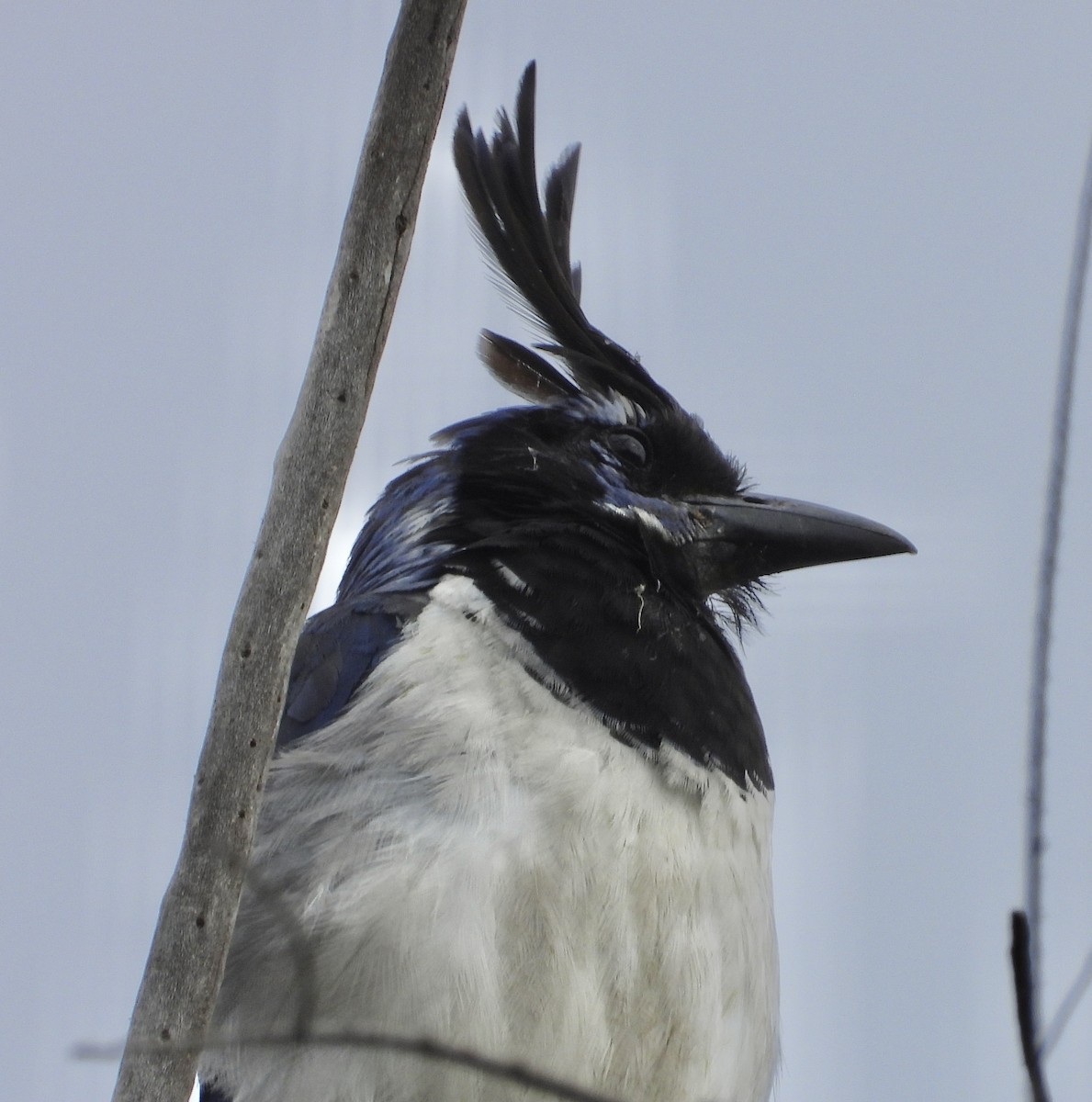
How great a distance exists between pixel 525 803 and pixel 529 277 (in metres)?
1.83

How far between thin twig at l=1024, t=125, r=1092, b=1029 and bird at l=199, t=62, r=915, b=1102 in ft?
4.45

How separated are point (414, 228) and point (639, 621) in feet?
4.40

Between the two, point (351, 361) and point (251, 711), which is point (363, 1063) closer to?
point (251, 711)

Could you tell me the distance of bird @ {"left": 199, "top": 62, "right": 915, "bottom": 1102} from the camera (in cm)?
277

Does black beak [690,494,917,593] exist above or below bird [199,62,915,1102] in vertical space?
above

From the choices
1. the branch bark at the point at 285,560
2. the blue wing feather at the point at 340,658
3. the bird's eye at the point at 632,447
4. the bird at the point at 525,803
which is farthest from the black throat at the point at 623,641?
the branch bark at the point at 285,560

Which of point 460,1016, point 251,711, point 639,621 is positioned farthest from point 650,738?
point 251,711

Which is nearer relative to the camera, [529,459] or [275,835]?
[275,835]

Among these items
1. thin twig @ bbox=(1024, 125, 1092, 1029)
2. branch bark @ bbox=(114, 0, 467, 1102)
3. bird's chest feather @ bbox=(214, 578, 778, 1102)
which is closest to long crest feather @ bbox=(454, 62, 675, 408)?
bird's chest feather @ bbox=(214, 578, 778, 1102)

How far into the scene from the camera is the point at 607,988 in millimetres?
2910

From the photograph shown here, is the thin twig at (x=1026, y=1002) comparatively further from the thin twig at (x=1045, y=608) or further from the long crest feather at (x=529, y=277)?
the long crest feather at (x=529, y=277)

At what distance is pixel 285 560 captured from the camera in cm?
222

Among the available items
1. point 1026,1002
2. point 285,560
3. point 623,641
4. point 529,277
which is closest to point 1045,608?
point 1026,1002

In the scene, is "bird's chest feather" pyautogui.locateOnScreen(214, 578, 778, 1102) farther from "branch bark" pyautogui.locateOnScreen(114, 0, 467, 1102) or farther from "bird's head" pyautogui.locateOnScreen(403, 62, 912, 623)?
"branch bark" pyautogui.locateOnScreen(114, 0, 467, 1102)
